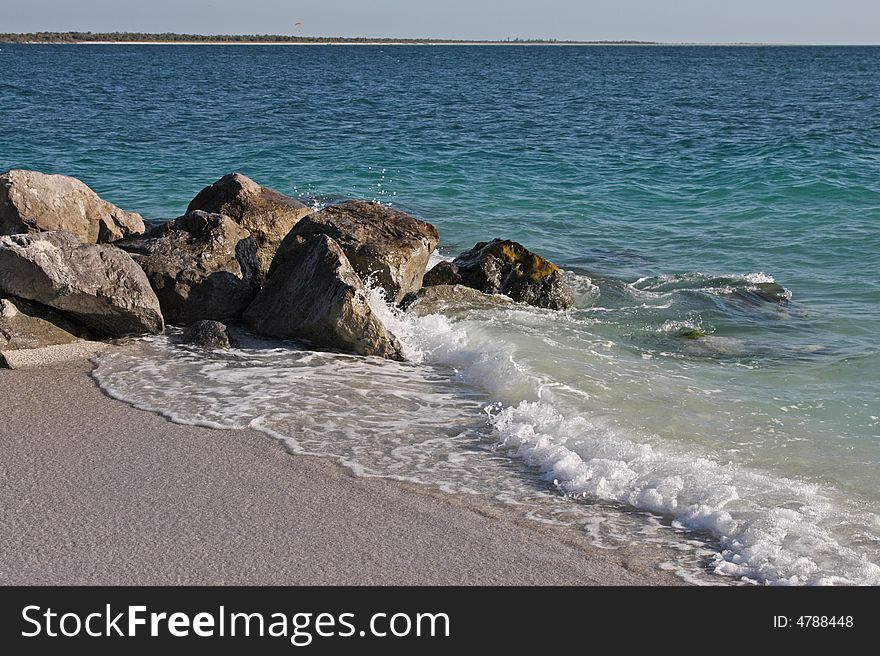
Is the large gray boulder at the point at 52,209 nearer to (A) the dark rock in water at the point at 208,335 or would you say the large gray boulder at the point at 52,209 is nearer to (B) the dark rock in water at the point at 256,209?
(B) the dark rock in water at the point at 256,209

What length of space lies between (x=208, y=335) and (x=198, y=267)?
96 cm

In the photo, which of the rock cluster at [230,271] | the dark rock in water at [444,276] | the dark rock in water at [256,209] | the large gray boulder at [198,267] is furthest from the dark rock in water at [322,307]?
the dark rock in water at [444,276]

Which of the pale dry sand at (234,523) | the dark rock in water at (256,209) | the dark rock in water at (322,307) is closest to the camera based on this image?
the pale dry sand at (234,523)

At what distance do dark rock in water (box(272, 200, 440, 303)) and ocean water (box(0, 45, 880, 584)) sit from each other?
0.49m

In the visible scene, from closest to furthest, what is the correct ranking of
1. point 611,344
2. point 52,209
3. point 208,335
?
1. point 208,335
2. point 611,344
3. point 52,209

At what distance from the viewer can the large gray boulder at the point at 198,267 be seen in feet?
29.0

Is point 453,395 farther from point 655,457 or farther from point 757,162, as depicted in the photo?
point 757,162

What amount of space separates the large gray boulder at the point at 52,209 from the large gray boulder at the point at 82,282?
86 cm

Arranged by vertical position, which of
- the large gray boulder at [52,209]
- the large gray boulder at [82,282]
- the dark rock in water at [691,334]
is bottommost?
the dark rock in water at [691,334]

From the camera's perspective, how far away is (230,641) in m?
4.06

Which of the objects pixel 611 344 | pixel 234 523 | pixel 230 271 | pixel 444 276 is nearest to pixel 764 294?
pixel 611 344

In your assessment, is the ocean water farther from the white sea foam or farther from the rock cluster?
the rock cluster

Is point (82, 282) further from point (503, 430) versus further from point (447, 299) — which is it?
point (503, 430)

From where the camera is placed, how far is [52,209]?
9383 millimetres
